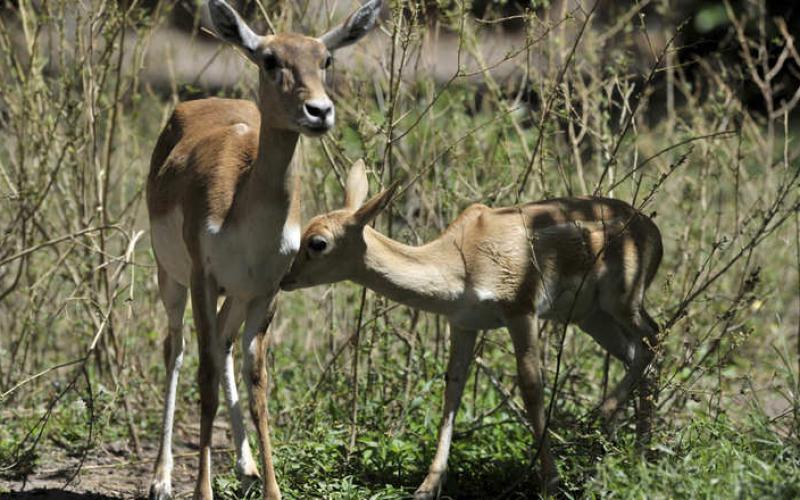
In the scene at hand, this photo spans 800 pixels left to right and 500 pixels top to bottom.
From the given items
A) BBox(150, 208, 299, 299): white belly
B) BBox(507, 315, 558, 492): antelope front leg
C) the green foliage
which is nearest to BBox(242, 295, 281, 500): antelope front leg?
BBox(150, 208, 299, 299): white belly

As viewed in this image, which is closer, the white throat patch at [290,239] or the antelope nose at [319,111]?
the antelope nose at [319,111]

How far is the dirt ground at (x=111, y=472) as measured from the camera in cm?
608

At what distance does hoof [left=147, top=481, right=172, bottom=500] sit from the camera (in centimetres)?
589

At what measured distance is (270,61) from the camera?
5211 mm

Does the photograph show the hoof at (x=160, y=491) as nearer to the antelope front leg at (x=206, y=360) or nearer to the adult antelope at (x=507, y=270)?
the antelope front leg at (x=206, y=360)

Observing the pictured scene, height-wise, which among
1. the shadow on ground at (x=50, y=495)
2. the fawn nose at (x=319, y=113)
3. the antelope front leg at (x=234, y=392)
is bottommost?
the shadow on ground at (x=50, y=495)

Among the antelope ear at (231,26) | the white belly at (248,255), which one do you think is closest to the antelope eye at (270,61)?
the antelope ear at (231,26)

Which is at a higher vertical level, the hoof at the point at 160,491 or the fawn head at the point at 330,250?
the fawn head at the point at 330,250

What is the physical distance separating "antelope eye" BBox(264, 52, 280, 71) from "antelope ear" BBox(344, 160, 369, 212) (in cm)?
97

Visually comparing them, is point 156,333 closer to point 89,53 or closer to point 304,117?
point 89,53

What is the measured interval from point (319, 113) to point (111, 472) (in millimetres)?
2757

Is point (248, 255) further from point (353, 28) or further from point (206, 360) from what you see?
point (353, 28)

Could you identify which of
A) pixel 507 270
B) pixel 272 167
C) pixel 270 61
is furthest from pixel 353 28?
pixel 507 270

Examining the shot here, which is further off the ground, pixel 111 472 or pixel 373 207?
pixel 373 207
